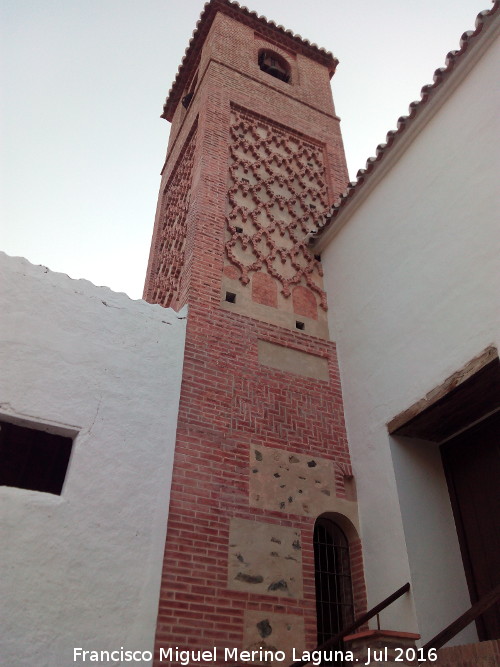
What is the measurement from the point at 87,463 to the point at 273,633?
2.04m

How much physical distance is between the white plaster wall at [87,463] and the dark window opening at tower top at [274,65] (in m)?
6.40

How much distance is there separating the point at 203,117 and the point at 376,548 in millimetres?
6123

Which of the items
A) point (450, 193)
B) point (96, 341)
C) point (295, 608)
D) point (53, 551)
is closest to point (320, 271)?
point (450, 193)

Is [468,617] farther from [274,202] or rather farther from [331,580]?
[274,202]

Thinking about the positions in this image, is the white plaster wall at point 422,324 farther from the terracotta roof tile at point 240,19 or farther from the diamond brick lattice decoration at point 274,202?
the terracotta roof tile at point 240,19

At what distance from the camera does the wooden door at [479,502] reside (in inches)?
189

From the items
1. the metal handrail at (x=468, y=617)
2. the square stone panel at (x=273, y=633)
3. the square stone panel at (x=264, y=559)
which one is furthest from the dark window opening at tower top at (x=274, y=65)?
the metal handrail at (x=468, y=617)

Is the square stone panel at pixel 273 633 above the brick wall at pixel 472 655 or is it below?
above

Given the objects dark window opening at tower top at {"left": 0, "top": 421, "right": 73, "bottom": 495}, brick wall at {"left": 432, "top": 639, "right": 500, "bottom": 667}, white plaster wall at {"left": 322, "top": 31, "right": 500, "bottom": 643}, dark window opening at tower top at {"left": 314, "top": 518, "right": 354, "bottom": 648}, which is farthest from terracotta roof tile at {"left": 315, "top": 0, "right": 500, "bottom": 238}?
brick wall at {"left": 432, "top": 639, "right": 500, "bottom": 667}

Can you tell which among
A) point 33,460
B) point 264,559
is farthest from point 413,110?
A: point 33,460

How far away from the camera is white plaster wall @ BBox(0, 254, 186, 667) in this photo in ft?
12.8

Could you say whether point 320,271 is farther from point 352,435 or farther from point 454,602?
point 454,602

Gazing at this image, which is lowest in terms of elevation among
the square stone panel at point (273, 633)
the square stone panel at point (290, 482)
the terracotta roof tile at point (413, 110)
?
the square stone panel at point (273, 633)

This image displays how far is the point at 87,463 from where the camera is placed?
14.9ft
